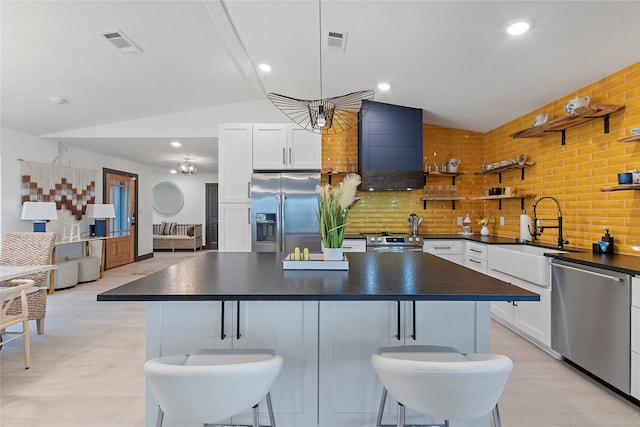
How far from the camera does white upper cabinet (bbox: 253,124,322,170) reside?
4.55 meters

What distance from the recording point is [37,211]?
4.77m

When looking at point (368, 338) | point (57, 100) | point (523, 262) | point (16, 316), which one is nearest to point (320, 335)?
point (368, 338)

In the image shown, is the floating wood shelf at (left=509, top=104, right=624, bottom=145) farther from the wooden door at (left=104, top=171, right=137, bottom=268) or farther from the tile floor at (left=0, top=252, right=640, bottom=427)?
the wooden door at (left=104, top=171, right=137, bottom=268)

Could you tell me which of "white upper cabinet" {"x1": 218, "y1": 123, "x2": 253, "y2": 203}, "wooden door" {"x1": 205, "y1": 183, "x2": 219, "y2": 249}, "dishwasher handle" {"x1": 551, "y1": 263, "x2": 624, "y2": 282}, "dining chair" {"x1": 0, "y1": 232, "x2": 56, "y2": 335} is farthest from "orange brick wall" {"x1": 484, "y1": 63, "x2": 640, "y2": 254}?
"wooden door" {"x1": 205, "y1": 183, "x2": 219, "y2": 249}

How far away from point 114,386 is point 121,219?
6.00 meters

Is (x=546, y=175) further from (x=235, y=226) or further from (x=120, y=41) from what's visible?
(x=120, y=41)

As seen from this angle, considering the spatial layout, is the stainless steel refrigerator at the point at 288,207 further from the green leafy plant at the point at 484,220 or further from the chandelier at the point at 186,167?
the chandelier at the point at 186,167

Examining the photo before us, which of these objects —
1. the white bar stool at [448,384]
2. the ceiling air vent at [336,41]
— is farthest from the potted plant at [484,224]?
the white bar stool at [448,384]

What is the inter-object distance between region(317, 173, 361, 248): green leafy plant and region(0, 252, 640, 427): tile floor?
1482 mm

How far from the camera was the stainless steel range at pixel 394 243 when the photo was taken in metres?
4.26

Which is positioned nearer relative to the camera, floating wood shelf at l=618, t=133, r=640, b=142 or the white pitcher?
floating wood shelf at l=618, t=133, r=640, b=142

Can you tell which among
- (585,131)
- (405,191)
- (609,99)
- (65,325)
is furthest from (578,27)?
(65,325)

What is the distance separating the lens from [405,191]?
5059 mm

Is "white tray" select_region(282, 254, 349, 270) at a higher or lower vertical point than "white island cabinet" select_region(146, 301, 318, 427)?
higher
